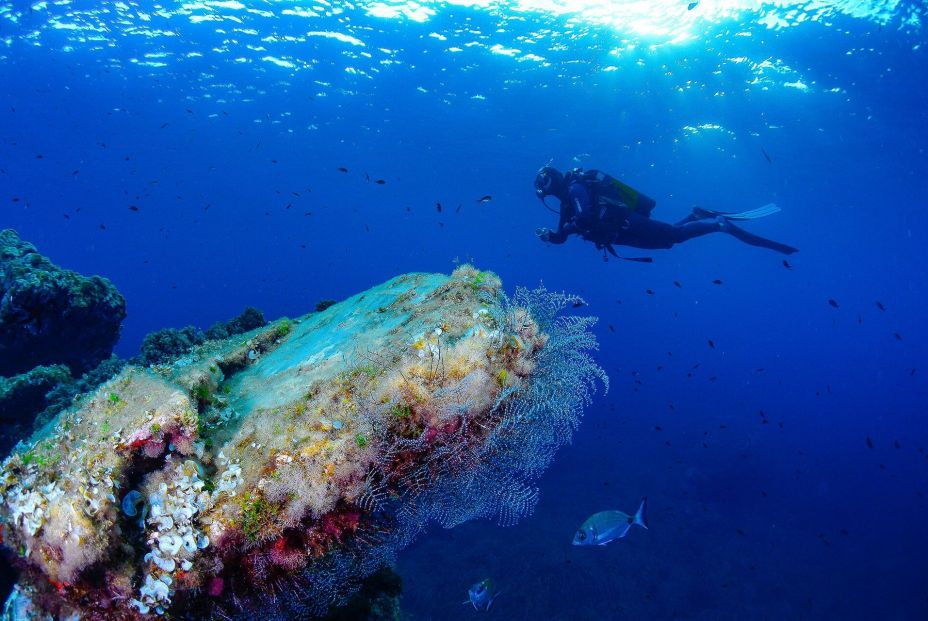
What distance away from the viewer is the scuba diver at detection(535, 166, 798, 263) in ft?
37.1

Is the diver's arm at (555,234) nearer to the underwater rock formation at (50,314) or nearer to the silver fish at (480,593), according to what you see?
the silver fish at (480,593)

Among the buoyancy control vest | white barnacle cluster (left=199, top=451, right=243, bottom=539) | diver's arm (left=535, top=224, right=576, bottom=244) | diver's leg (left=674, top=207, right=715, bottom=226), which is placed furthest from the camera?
diver's leg (left=674, top=207, right=715, bottom=226)

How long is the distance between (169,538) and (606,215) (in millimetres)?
11563

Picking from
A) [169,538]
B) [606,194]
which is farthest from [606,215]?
[169,538]

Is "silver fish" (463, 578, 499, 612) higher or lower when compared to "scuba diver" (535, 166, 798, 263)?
lower

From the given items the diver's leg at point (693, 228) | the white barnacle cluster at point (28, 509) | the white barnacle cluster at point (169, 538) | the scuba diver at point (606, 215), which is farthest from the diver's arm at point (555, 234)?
the white barnacle cluster at point (28, 509)

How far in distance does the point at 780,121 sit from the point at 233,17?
113ft

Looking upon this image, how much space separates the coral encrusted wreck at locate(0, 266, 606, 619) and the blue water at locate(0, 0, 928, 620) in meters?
9.72

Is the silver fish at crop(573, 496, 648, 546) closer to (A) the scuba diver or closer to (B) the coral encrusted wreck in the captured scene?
(B) the coral encrusted wreck

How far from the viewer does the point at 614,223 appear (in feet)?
40.1

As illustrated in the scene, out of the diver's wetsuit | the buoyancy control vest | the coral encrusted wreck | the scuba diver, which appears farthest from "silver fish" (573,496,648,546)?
the buoyancy control vest

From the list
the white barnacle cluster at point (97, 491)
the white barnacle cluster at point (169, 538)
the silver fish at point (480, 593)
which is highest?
the white barnacle cluster at point (97, 491)

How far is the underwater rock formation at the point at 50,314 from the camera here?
9.59m

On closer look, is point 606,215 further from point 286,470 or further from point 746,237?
point 286,470
